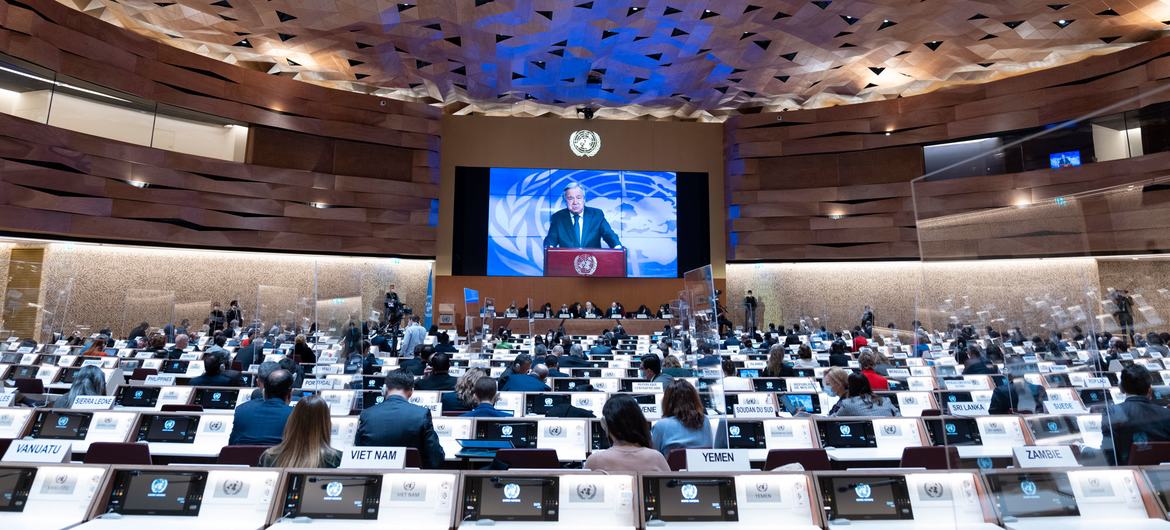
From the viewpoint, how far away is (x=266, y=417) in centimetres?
396

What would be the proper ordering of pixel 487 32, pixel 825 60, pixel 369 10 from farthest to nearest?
pixel 825 60 < pixel 487 32 < pixel 369 10

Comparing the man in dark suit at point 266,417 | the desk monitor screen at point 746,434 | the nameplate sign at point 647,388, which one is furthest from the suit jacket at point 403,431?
the nameplate sign at point 647,388

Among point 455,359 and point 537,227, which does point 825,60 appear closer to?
point 537,227

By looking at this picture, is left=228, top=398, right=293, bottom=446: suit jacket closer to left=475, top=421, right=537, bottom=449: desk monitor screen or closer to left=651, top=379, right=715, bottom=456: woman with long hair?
left=475, top=421, right=537, bottom=449: desk monitor screen

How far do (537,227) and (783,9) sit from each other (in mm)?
9559

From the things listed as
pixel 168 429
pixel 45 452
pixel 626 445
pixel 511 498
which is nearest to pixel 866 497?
pixel 626 445

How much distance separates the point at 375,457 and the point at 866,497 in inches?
82.3

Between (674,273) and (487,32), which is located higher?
(487,32)

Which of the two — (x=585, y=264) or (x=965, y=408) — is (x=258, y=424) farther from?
(x=585, y=264)

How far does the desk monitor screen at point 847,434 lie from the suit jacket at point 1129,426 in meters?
2.43

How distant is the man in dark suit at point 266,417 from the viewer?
3.89 m

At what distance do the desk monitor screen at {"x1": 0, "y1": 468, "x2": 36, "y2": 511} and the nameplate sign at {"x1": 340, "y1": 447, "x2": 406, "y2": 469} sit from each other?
1128 millimetres

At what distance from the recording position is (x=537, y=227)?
67.8 ft

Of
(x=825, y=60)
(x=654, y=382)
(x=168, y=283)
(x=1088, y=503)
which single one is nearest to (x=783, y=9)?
(x=825, y=60)
